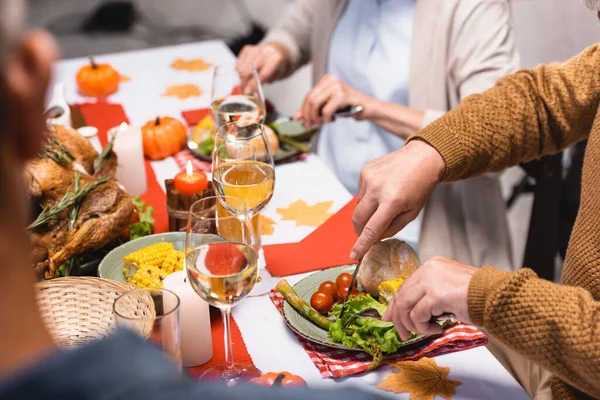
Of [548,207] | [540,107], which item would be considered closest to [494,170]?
[540,107]

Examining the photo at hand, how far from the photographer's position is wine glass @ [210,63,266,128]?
73.4 inches

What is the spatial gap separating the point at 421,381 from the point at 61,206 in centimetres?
72

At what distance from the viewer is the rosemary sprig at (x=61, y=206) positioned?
1.33 meters

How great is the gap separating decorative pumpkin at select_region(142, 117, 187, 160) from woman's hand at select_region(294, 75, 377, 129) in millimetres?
338

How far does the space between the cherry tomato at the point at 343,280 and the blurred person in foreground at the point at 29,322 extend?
85cm

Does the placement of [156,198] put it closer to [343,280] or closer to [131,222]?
[131,222]

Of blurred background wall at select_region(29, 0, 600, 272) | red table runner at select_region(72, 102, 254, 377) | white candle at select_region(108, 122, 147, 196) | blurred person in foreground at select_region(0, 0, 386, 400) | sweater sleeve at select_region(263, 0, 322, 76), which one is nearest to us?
blurred person in foreground at select_region(0, 0, 386, 400)

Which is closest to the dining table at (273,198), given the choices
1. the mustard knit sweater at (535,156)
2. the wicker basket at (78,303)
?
the mustard knit sweater at (535,156)

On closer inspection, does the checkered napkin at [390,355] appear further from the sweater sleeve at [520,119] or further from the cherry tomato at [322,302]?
the sweater sleeve at [520,119]

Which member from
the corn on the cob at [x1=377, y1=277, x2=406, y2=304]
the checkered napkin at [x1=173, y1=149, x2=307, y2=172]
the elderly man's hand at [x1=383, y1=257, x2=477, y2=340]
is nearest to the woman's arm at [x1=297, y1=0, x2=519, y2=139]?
the checkered napkin at [x1=173, y1=149, x2=307, y2=172]

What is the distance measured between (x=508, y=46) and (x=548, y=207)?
20.7 inches

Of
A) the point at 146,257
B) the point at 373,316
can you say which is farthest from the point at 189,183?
the point at 373,316

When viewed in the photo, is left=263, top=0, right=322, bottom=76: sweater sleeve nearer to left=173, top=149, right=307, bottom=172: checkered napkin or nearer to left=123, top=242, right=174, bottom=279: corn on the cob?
left=173, top=149, right=307, bottom=172: checkered napkin

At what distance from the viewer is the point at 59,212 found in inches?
53.3
